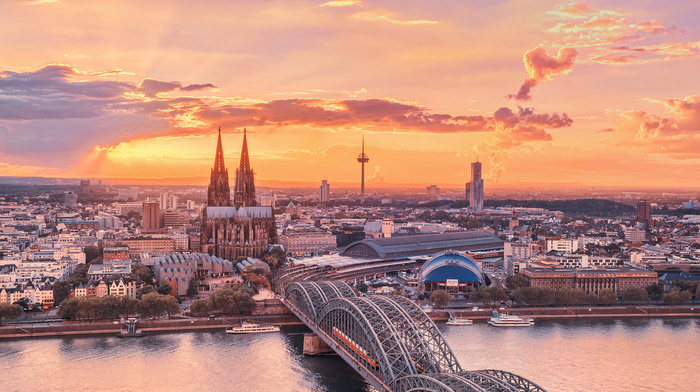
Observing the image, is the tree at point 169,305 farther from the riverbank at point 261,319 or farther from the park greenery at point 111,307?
the riverbank at point 261,319

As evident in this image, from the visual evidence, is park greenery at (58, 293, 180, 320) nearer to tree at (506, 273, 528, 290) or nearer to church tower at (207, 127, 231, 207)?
tree at (506, 273, 528, 290)

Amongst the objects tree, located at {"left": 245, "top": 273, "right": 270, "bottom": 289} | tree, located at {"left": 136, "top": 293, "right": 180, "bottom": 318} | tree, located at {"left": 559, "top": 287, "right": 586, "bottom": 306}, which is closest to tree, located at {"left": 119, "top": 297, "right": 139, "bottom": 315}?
tree, located at {"left": 136, "top": 293, "right": 180, "bottom": 318}

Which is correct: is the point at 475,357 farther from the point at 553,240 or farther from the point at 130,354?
the point at 553,240

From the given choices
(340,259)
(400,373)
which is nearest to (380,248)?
(340,259)

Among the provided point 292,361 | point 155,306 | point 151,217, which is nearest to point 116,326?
point 155,306

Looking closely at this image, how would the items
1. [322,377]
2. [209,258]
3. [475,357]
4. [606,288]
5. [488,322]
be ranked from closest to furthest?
[322,377]
[475,357]
[488,322]
[606,288]
[209,258]

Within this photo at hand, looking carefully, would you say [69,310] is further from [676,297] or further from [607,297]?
[676,297]
